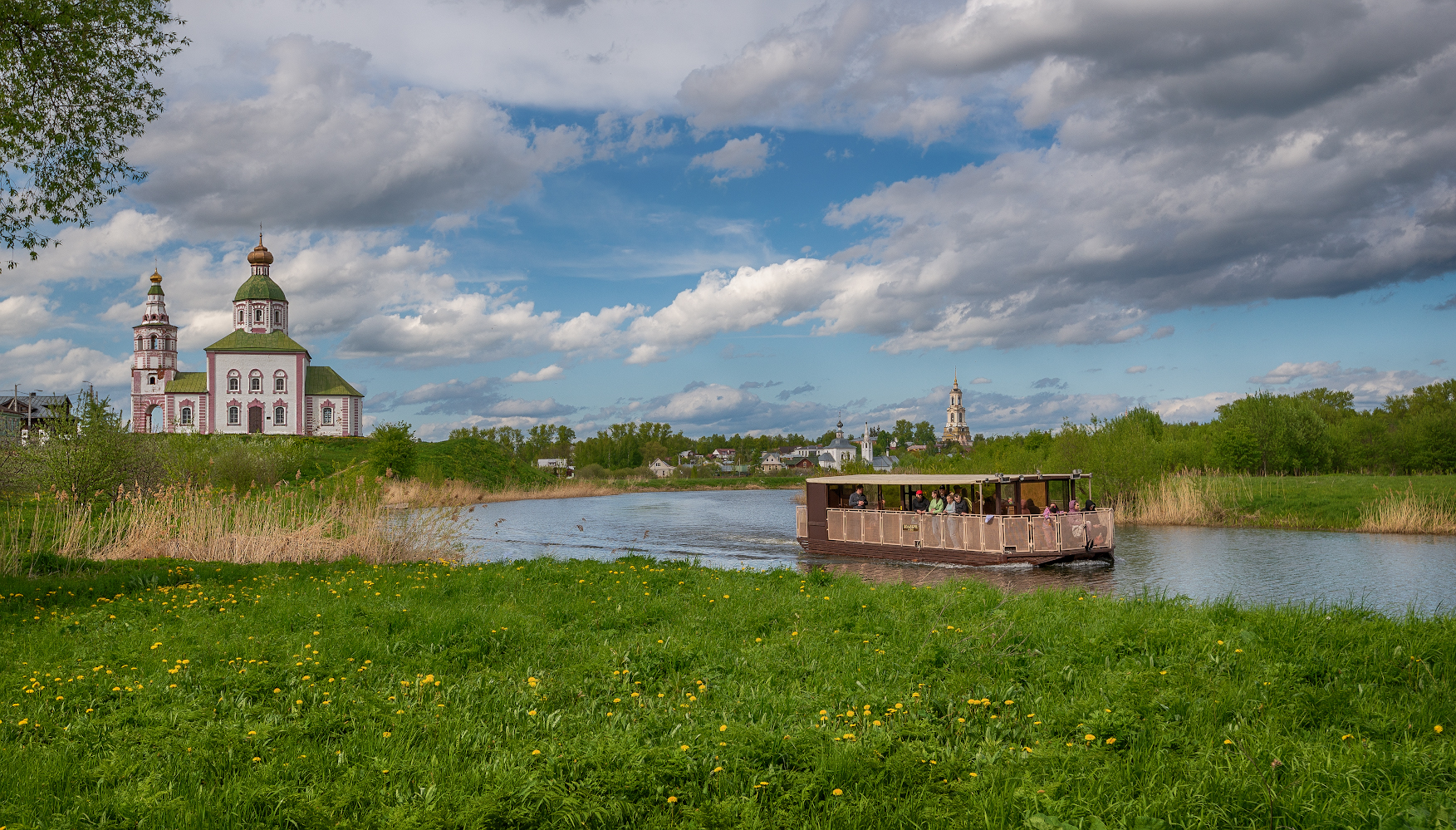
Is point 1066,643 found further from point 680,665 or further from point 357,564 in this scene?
point 357,564

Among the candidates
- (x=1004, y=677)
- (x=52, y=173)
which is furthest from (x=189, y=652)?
(x=52, y=173)

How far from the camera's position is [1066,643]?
8914 mm

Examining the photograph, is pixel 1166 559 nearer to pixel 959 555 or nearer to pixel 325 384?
pixel 959 555

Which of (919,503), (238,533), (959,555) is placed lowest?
(959,555)

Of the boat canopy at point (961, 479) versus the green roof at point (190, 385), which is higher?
the green roof at point (190, 385)

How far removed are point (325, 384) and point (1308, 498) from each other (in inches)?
3887

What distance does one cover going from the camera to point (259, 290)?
10550 centimetres

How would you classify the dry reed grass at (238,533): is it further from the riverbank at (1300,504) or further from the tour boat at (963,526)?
the riverbank at (1300,504)

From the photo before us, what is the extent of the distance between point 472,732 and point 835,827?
284 cm

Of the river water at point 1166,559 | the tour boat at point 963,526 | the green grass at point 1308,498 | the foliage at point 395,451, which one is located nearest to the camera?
the river water at point 1166,559

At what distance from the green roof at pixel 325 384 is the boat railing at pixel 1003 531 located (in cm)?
9090

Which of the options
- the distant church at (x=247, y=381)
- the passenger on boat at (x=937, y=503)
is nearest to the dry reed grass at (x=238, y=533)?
the passenger on boat at (x=937, y=503)

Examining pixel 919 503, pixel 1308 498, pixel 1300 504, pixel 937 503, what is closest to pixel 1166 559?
pixel 937 503

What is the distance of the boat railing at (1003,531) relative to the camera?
82.6 ft
